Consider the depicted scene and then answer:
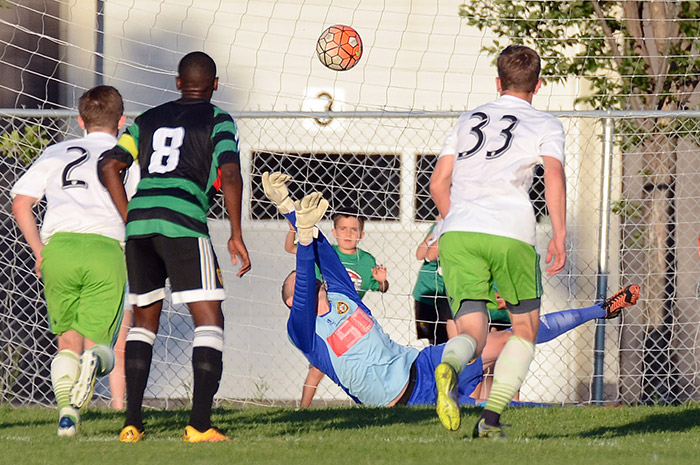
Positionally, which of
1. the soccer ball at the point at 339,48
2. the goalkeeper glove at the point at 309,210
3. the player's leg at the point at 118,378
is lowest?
the player's leg at the point at 118,378

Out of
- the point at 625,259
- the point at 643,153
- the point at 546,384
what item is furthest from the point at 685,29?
the point at 546,384

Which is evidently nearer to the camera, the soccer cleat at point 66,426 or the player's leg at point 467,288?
the player's leg at point 467,288

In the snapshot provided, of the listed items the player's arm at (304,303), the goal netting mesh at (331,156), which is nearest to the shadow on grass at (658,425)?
the player's arm at (304,303)

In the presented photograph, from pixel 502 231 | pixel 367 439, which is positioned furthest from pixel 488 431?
pixel 502 231

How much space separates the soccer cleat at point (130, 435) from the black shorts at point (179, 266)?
1.95ft

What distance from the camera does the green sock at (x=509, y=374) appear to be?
4.36 meters

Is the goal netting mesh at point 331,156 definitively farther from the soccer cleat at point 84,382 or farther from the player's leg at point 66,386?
the soccer cleat at point 84,382

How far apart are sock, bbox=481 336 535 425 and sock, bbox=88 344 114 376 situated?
5.76ft

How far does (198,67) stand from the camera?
185 inches

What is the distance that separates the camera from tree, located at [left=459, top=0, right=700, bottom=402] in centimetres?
809

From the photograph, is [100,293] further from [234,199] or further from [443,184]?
[443,184]

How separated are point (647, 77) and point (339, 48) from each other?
2578 mm

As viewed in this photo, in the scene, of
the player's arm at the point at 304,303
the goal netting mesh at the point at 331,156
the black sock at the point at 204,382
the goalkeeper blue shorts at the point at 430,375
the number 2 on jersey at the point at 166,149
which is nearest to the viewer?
the black sock at the point at 204,382

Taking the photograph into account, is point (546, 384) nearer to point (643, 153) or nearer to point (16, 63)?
point (643, 153)
